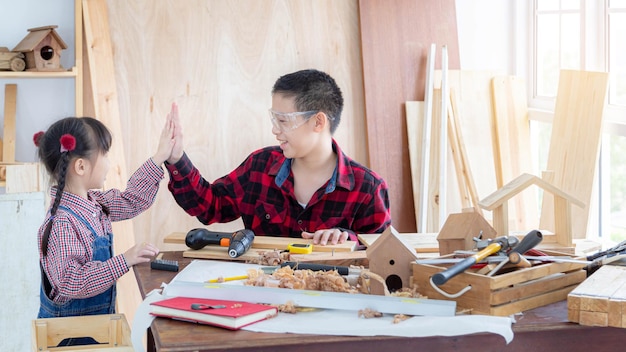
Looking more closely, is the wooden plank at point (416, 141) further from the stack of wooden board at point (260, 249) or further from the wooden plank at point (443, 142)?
the stack of wooden board at point (260, 249)

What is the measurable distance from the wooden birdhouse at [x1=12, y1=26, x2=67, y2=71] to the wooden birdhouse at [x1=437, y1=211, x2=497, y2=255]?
7.79 feet

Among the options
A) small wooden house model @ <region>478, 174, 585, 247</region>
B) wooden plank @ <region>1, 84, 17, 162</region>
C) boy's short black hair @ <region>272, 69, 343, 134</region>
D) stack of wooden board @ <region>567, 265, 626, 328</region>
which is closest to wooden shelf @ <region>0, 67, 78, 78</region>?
wooden plank @ <region>1, 84, 17, 162</region>

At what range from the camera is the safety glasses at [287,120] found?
3070 millimetres

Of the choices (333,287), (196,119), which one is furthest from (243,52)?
(333,287)

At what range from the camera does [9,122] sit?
4.01m

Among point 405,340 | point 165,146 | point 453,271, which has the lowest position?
point 405,340

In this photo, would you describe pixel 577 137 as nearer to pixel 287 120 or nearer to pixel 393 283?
pixel 287 120

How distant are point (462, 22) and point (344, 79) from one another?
2.74ft

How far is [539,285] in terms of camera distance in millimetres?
1981

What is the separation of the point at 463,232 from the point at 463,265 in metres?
0.35

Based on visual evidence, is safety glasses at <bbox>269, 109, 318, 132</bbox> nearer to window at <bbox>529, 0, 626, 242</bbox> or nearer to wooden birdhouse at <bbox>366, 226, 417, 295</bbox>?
wooden birdhouse at <bbox>366, 226, 417, 295</bbox>

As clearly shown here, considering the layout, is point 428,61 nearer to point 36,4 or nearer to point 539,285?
point 36,4

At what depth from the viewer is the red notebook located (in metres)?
1.78

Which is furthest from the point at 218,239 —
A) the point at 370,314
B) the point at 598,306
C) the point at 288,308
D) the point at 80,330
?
the point at 598,306
